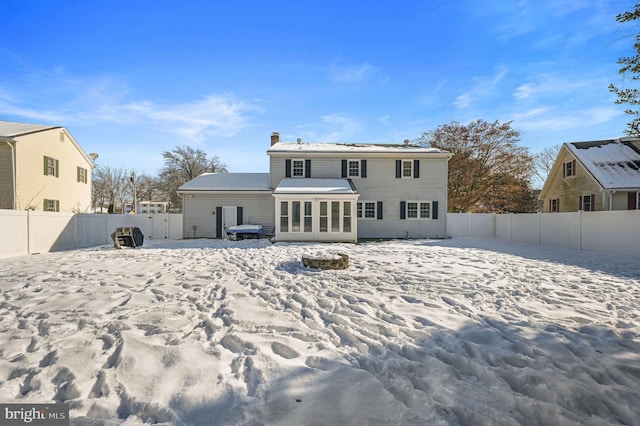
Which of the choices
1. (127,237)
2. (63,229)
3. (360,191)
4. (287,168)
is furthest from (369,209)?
(63,229)

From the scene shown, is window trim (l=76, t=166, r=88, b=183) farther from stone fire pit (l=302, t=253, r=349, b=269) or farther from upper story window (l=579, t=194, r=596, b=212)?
upper story window (l=579, t=194, r=596, b=212)

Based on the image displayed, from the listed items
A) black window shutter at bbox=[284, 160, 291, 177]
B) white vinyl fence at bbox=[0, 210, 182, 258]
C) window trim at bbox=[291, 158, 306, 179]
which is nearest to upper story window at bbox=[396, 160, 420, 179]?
window trim at bbox=[291, 158, 306, 179]

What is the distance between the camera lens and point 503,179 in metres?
26.4

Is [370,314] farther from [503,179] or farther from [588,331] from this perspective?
[503,179]

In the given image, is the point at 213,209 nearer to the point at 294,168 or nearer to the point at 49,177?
the point at 294,168

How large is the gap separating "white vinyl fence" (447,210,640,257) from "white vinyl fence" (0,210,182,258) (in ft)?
61.4

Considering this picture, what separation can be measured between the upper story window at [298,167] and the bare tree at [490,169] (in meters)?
14.2

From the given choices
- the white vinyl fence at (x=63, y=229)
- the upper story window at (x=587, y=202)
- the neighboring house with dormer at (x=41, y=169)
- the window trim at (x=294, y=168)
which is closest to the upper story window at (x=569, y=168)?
the upper story window at (x=587, y=202)

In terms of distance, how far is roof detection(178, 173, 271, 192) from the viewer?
1803cm

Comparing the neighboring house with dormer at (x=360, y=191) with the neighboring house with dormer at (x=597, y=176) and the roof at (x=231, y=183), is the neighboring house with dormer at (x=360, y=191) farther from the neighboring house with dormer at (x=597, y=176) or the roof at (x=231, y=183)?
the neighboring house with dormer at (x=597, y=176)

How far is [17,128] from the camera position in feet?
58.0

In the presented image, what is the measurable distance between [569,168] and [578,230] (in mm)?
9647

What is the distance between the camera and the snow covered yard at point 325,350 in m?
2.42

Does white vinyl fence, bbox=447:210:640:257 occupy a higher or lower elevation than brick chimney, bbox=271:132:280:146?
lower
